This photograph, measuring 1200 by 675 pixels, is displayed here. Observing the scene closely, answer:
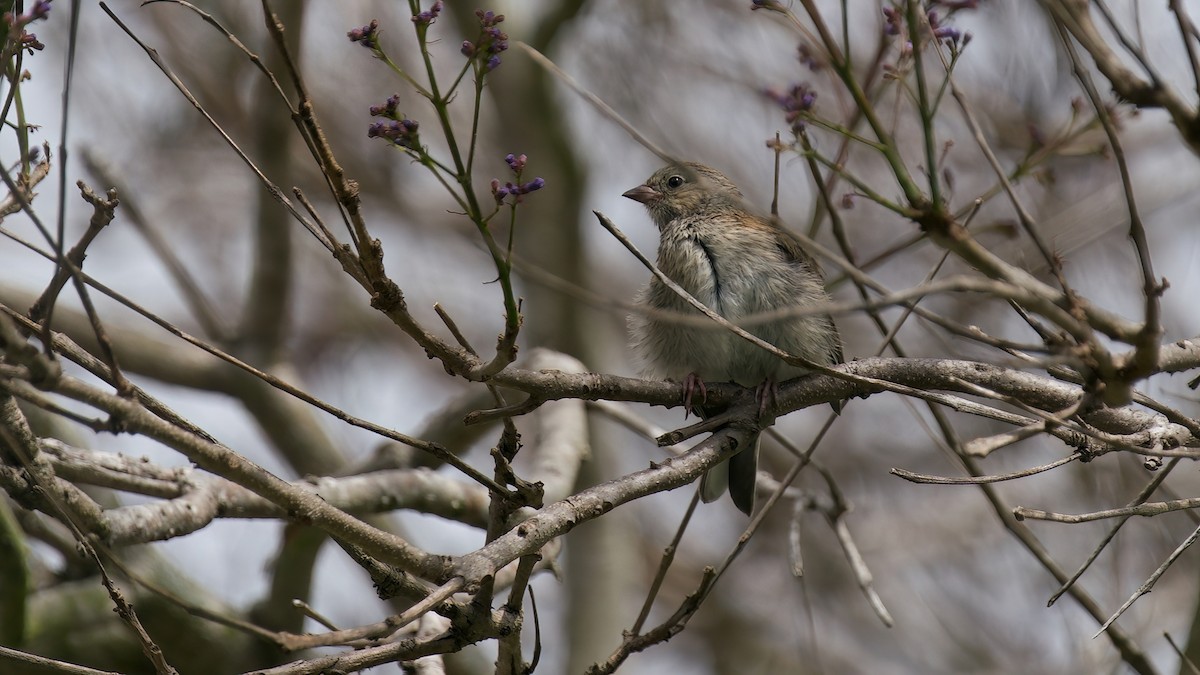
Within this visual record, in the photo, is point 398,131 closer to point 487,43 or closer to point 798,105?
point 487,43

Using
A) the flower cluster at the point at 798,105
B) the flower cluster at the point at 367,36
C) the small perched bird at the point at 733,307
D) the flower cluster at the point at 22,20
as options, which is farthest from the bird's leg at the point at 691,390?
the flower cluster at the point at 22,20

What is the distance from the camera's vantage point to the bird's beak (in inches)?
222

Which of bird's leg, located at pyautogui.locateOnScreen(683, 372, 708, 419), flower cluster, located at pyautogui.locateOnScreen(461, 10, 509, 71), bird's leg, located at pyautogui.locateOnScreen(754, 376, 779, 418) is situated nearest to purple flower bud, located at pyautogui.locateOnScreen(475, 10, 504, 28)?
flower cluster, located at pyautogui.locateOnScreen(461, 10, 509, 71)

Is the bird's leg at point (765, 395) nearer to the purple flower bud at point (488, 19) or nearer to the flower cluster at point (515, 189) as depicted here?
the flower cluster at point (515, 189)

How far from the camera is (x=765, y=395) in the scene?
11.2 feet

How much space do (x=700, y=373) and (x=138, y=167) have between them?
21.9 feet

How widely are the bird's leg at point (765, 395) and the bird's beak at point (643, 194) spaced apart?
2238 millimetres

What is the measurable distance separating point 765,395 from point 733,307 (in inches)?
47.2

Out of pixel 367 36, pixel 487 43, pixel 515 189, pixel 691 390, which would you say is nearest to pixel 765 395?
pixel 691 390

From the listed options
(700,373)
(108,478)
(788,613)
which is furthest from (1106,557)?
(108,478)

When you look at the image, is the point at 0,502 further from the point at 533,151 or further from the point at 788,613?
the point at 788,613

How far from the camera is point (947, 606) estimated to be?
988 centimetres

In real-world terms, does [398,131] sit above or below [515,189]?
above

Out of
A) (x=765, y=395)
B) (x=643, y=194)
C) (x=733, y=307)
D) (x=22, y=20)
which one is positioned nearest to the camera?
(x=22, y=20)
